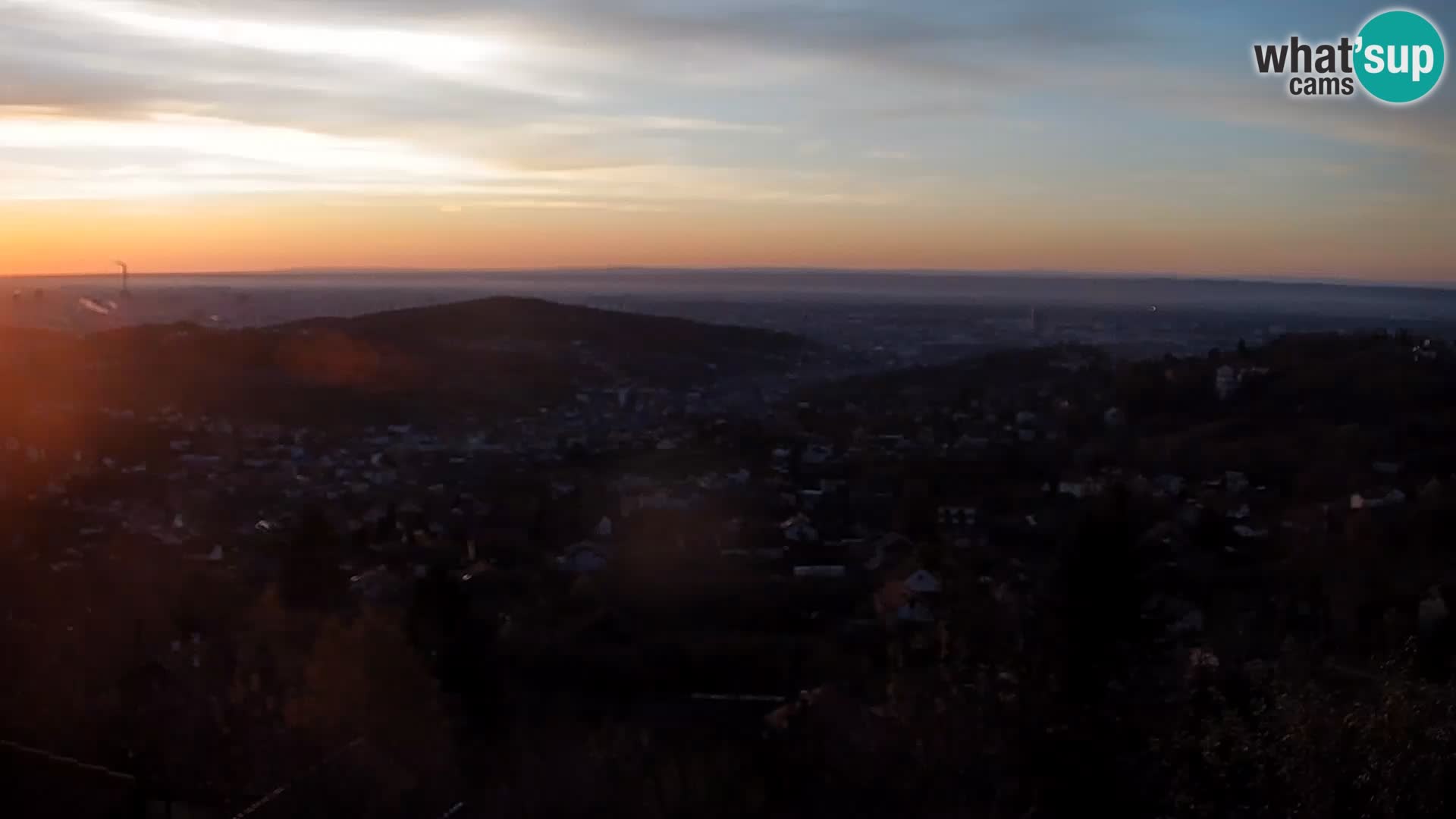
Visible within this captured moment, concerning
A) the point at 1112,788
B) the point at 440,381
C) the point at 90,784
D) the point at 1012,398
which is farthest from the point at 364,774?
the point at 440,381

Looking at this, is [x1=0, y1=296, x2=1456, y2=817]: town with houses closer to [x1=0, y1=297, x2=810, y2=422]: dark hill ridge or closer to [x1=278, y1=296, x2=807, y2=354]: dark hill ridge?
[x1=0, y1=297, x2=810, y2=422]: dark hill ridge

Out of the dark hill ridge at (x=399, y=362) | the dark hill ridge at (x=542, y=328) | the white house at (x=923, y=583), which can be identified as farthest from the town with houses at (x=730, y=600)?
the dark hill ridge at (x=542, y=328)

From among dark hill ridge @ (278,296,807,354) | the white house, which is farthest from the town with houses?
dark hill ridge @ (278,296,807,354)

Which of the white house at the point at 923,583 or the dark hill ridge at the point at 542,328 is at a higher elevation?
the dark hill ridge at the point at 542,328

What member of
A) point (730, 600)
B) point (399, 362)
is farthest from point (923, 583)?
point (399, 362)

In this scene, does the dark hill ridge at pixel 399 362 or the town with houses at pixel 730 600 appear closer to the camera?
the town with houses at pixel 730 600

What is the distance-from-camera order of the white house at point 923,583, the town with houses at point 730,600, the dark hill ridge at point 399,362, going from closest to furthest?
the town with houses at point 730,600 → the white house at point 923,583 → the dark hill ridge at point 399,362

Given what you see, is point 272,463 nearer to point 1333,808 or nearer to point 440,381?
point 440,381

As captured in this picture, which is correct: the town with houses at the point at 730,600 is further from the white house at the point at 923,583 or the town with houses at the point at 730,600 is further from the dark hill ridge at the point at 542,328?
the dark hill ridge at the point at 542,328
